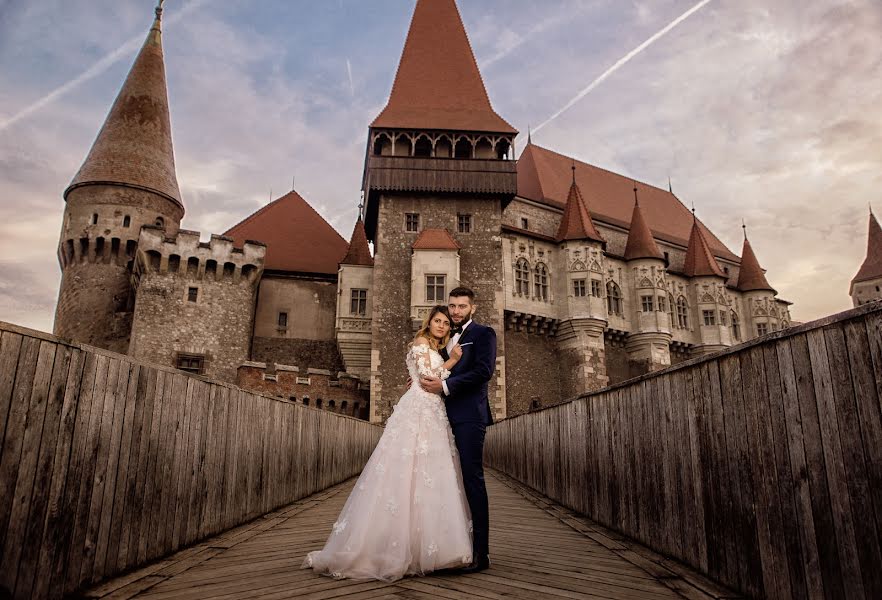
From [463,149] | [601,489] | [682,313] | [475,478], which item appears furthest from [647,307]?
[475,478]

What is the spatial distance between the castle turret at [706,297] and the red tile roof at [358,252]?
18836 millimetres

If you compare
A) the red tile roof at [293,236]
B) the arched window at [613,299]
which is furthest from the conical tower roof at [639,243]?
the red tile roof at [293,236]

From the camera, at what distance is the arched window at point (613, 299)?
2991 cm

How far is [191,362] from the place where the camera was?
24547 millimetres

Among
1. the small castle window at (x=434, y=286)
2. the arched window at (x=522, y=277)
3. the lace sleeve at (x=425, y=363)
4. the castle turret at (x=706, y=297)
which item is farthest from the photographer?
the castle turret at (x=706, y=297)

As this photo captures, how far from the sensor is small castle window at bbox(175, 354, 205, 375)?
2436cm

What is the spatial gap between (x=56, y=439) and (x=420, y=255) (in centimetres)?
2147

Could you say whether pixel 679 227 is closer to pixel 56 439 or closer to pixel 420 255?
pixel 420 255

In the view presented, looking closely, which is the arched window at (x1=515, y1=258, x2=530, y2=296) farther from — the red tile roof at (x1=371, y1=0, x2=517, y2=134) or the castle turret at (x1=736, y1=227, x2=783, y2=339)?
the castle turret at (x1=736, y1=227, x2=783, y2=339)

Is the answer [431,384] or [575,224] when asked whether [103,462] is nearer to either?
[431,384]

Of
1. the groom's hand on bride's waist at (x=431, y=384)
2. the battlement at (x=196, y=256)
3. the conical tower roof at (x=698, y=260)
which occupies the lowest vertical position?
the groom's hand on bride's waist at (x=431, y=384)

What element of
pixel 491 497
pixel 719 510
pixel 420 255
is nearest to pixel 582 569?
pixel 719 510

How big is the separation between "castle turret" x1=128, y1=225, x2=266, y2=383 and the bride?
21798 mm

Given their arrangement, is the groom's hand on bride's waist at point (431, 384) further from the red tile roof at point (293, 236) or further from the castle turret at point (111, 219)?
the castle turret at point (111, 219)
